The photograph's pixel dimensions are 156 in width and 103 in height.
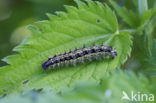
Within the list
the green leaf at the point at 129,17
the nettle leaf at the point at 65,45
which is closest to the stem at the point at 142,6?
the green leaf at the point at 129,17

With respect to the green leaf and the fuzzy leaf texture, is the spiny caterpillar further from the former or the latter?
the fuzzy leaf texture

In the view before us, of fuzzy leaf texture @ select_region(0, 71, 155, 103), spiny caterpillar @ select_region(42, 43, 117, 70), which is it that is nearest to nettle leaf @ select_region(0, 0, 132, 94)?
spiny caterpillar @ select_region(42, 43, 117, 70)

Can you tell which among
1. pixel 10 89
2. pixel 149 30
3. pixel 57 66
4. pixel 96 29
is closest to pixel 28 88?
pixel 10 89

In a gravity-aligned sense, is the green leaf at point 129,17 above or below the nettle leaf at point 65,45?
Answer: above

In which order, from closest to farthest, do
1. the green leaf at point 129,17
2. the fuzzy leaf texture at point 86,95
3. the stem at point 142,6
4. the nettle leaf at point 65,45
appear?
the fuzzy leaf texture at point 86,95, the nettle leaf at point 65,45, the stem at point 142,6, the green leaf at point 129,17

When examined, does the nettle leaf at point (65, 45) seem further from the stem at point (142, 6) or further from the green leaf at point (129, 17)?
the stem at point (142, 6)

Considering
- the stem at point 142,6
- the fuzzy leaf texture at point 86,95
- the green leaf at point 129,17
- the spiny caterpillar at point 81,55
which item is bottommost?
the fuzzy leaf texture at point 86,95

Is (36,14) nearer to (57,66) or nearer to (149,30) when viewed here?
(57,66)

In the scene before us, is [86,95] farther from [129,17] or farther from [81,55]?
[129,17]

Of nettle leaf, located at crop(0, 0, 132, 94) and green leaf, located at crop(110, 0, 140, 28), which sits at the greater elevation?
green leaf, located at crop(110, 0, 140, 28)
